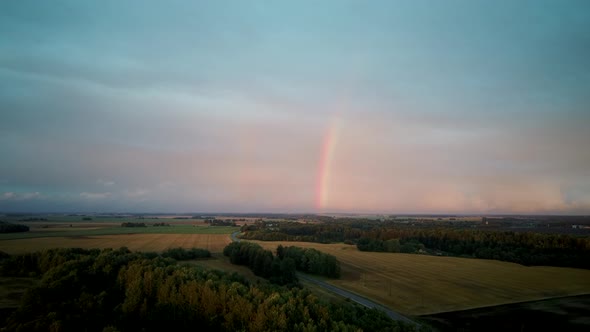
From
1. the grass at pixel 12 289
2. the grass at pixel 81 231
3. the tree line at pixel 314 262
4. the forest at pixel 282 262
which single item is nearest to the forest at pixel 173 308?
the grass at pixel 12 289

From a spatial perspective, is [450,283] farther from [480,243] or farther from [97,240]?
[97,240]

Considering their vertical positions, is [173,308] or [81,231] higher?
[173,308]

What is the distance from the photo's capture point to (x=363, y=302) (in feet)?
166

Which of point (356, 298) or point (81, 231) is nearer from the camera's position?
Result: point (356, 298)

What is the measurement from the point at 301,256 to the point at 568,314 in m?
52.9

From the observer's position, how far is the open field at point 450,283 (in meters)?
51.4

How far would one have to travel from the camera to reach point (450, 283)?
6241 centimetres

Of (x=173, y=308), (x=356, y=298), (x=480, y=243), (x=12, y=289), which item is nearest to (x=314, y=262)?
(x=356, y=298)

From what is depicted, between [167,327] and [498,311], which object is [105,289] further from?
[498,311]

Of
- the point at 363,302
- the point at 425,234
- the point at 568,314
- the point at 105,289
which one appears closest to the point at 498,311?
the point at 568,314

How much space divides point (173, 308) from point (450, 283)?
5628cm

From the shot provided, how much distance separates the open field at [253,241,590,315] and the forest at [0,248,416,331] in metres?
23.3

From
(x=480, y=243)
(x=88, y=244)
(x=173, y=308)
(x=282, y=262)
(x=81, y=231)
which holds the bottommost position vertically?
Result: (x=480, y=243)

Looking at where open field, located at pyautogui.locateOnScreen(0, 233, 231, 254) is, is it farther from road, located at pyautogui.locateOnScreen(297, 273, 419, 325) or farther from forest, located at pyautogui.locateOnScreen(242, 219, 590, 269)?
forest, located at pyautogui.locateOnScreen(242, 219, 590, 269)
